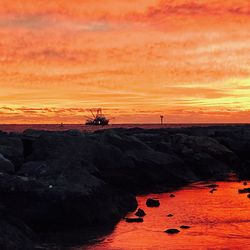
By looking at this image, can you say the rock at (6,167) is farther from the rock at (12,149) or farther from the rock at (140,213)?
the rock at (140,213)

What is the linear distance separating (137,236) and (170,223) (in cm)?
271

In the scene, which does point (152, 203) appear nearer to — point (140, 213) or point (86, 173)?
point (140, 213)

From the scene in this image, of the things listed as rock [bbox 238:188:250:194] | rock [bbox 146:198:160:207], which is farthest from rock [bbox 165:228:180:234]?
rock [bbox 238:188:250:194]

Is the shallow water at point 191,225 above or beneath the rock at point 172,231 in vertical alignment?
beneath

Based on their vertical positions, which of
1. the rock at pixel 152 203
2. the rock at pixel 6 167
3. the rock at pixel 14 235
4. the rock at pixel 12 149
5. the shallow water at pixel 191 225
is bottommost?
the shallow water at pixel 191 225

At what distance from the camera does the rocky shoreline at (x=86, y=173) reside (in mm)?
18812

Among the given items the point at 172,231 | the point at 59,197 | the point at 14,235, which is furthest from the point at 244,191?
the point at 14,235

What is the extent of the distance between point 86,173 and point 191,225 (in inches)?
187

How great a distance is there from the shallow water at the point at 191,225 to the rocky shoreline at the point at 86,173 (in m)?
1.44

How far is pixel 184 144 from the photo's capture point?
147 ft

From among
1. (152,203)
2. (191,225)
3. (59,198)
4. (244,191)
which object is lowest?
(191,225)

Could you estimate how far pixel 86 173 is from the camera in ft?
69.8

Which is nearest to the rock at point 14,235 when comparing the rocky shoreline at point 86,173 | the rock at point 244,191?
the rocky shoreline at point 86,173

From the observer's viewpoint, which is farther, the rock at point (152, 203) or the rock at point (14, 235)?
the rock at point (152, 203)
